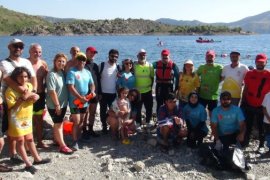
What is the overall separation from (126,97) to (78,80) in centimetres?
178

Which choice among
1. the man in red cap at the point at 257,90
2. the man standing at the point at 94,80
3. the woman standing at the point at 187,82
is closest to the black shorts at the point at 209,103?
the woman standing at the point at 187,82

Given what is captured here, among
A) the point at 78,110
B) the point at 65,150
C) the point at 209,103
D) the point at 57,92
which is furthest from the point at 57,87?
the point at 209,103

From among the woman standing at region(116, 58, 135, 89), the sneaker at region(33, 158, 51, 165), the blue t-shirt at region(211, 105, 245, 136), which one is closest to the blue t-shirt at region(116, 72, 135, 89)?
the woman standing at region(116, 58, 135, 89)

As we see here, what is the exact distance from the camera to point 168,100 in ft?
31.2

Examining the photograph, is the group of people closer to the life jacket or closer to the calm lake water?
the life jacket

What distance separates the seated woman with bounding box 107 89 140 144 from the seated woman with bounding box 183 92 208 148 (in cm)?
151

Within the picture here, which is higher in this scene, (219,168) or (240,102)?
(240,102)

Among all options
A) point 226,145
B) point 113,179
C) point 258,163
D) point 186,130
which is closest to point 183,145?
point 186,130

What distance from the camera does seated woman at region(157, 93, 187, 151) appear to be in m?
9.31

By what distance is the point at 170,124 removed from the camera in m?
9.30

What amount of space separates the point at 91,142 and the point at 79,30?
16353 cm

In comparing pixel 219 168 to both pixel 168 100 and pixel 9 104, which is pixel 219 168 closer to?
pixel 168 100

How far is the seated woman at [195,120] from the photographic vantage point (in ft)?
31.0

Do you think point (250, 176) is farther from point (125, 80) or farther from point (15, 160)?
point (15, 160)
